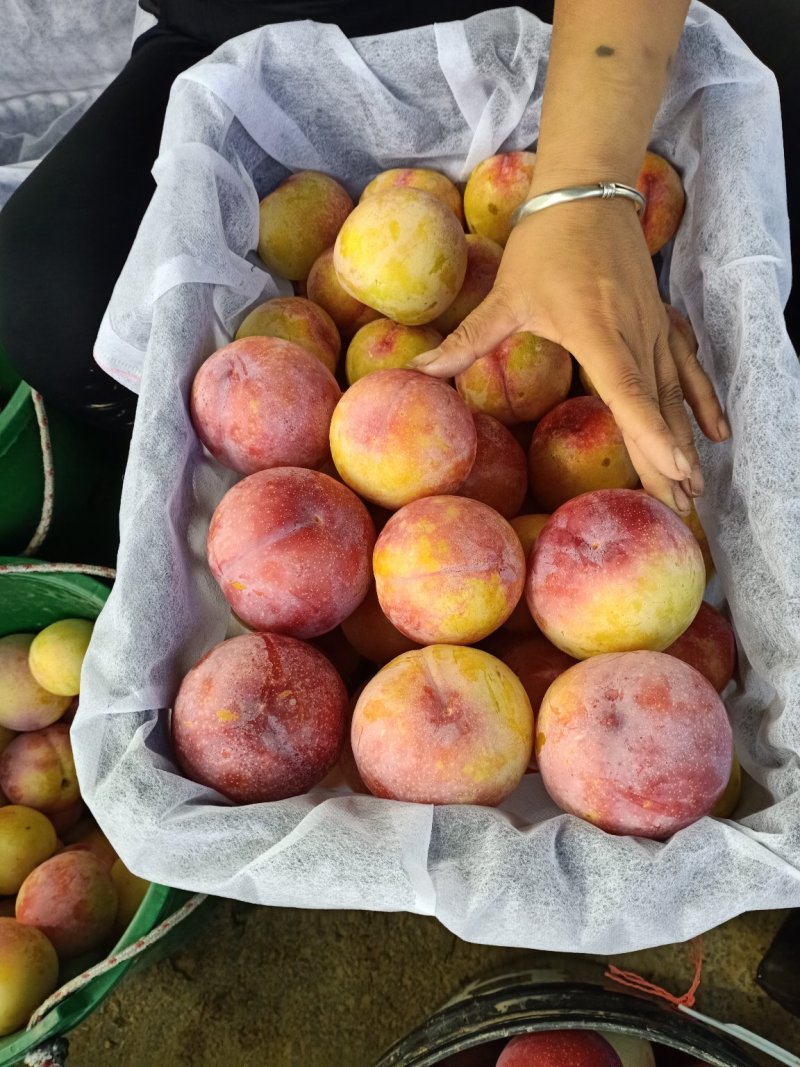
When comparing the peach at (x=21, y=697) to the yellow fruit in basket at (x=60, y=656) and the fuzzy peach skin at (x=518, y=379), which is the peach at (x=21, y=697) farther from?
the fuzzy peach skin at (x=518, y=379)

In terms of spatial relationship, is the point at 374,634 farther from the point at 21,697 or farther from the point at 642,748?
the point at 21,697

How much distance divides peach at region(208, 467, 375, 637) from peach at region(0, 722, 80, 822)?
66 cm

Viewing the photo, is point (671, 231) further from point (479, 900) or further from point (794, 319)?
point (479, 900)

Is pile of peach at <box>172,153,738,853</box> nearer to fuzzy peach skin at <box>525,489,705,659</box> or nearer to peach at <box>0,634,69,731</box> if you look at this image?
fuzzy peach skin at <box>525,489,705,659</box>

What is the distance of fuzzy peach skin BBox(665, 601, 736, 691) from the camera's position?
78 centimetres

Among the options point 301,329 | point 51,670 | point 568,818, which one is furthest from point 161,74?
point 568,818

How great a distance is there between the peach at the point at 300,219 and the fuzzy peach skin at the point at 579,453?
419mm

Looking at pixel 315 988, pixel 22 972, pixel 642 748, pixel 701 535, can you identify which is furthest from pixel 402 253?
pixel 315 988

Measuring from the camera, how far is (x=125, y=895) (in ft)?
3.74

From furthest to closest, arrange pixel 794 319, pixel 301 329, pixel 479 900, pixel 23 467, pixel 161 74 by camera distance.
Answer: pixel 23 467, pixel 161 74, pixel 794 319, pixel 301 329, pixel 479 900

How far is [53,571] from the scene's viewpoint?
1.10 metres

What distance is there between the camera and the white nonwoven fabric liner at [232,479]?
60 centimetres

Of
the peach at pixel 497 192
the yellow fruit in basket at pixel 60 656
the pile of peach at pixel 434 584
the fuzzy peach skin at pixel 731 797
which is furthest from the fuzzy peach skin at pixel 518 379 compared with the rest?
the yellow fruit in basket at pixel 60 656

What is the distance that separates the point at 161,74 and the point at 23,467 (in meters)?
0.67
